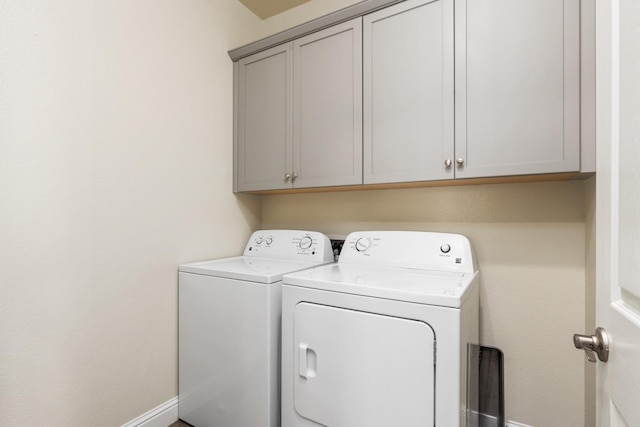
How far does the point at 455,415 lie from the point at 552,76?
1.29 m

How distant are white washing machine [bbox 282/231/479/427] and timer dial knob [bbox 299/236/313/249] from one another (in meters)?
0.48

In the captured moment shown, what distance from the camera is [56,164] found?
127cm

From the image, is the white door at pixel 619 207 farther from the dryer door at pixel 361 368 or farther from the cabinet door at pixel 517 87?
the cabinet door at pixel 517 87

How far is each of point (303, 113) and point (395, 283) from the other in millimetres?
1131

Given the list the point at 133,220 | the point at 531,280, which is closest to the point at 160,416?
the point at 133,220

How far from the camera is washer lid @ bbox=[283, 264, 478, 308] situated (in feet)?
3.34

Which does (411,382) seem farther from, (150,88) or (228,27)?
(228,27)

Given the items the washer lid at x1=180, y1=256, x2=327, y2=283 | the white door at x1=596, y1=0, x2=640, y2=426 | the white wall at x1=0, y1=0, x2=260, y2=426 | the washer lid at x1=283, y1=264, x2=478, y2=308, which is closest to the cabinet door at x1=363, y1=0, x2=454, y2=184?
Result: the washer lid at x1=283, y1=264, x2=478, y2=308

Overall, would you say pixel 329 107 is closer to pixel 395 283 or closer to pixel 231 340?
pixel 395 283

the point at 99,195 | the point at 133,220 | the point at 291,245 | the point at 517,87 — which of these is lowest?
the point at 291,245

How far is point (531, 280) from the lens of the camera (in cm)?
154

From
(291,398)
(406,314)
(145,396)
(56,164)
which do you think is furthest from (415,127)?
(145,396)

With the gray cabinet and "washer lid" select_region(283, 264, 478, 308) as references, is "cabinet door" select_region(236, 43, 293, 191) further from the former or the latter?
"washer lid" select_region(283, 264, 478, 308)

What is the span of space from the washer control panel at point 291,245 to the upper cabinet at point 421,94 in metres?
0.33
